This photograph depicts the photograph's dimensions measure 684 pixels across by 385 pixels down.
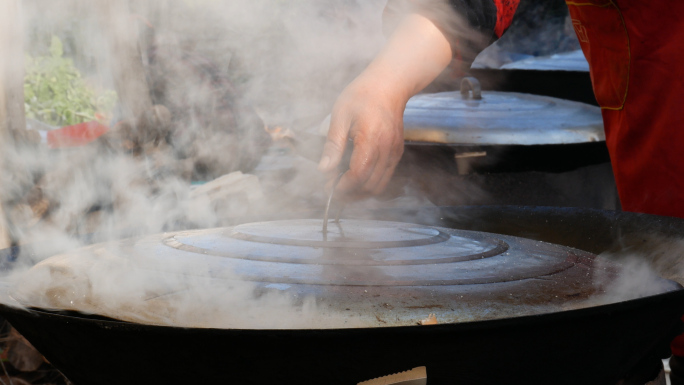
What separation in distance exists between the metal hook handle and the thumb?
5.14ft

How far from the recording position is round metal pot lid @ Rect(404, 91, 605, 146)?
7.89ft

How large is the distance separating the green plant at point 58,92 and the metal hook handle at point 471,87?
4293 mm

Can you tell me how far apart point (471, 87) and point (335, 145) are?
1.65 metres

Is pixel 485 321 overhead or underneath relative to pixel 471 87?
underneath

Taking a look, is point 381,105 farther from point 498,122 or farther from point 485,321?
point 498,122

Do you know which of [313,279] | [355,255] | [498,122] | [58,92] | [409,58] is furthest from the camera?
[58,92]

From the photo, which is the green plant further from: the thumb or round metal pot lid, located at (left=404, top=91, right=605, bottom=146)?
the thumb

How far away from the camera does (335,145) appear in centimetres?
147

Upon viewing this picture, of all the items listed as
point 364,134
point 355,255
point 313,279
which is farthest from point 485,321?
point 364,134

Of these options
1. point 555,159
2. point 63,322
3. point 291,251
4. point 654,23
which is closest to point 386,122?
point 291,251

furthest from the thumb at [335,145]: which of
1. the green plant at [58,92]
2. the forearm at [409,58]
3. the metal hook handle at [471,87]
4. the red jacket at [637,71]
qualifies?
the green plant at [58,92]

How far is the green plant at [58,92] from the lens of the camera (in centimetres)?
614

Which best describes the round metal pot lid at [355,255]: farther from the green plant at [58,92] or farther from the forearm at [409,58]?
the green plant at [58,92]

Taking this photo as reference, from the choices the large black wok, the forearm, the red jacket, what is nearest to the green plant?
the forearm
